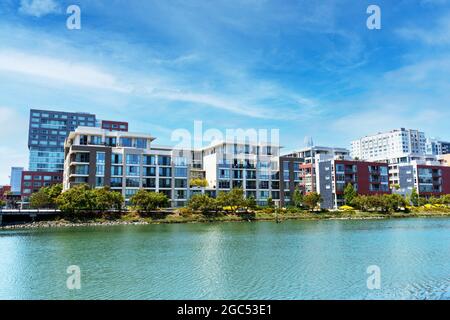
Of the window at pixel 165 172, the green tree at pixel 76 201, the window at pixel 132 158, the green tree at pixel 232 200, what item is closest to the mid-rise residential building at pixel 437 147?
the green tree at pixel 232 200

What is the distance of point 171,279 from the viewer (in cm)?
2156

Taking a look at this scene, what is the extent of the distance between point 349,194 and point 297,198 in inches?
503

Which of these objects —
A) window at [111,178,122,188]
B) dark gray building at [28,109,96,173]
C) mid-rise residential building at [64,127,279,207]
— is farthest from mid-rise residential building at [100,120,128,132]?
window at [111,178,122,188]

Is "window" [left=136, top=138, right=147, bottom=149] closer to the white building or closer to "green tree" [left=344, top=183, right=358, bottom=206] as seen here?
"green tree" [left=344, top=183, right=358, bottom=206]

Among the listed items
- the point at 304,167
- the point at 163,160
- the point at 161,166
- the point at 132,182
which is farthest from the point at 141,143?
the point at 304,167

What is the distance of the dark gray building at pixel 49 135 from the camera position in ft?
475

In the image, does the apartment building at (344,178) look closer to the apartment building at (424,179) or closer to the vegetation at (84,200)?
the apartment building at (424,179)

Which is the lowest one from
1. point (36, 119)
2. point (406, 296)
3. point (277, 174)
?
point (406, 296)

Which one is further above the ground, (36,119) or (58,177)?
(36,119)

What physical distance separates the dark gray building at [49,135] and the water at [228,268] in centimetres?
11655

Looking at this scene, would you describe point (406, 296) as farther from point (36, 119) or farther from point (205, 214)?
point (36, 119)
